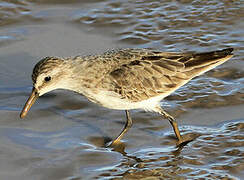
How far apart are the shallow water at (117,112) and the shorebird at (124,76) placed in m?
0.45

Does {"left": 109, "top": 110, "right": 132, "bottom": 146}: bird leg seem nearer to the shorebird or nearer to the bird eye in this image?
the shorebird

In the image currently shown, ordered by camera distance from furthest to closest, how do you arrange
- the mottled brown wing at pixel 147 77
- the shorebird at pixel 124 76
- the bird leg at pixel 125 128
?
the bird leg at pixel 125 128
the mottled brown wing at pixel 147 77
the shorebird at pixel 124 76

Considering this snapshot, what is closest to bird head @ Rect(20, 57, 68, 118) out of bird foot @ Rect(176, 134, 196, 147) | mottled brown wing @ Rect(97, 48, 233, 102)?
mottled brown wing @ Rect(97, 48, 233, 102)

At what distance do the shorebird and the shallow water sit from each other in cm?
45

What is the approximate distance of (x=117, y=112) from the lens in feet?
30.6

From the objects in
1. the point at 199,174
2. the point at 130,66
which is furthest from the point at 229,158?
the point at 130,66

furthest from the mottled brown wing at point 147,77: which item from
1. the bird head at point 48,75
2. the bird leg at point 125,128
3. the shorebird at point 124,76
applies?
the bird head at point 48,75

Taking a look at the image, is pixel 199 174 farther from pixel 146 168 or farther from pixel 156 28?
pixel 156 28

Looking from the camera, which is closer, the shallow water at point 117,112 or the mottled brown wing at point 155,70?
the shallow water at point 117,112

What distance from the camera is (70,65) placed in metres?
8.17

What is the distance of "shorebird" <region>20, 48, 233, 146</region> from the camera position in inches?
314

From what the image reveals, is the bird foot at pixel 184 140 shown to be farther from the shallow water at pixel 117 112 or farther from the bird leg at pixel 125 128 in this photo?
the bird leg at pixel 125 128

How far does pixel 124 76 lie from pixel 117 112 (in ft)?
4.39

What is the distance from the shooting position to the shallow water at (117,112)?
7855 mm
